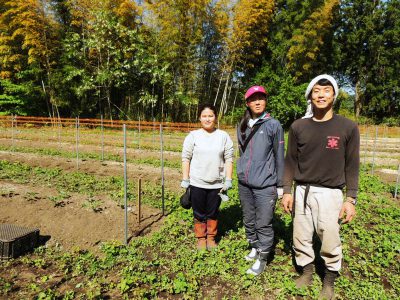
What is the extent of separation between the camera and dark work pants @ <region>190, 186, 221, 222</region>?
10.6ft

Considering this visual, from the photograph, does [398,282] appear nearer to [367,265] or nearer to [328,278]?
[367,265]

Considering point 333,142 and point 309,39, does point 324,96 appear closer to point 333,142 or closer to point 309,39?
point 333,142

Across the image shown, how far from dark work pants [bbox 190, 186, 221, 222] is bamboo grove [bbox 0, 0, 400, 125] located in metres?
13.5

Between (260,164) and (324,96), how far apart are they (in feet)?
2.73

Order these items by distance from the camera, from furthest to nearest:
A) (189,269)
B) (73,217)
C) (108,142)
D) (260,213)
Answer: (108,142) < (73,217) < (189,269) < (260,213)

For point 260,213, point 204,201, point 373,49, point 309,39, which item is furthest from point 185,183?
point 373,49

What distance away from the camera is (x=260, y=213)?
113 inches

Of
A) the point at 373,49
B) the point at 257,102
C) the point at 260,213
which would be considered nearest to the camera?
the point at 257,102

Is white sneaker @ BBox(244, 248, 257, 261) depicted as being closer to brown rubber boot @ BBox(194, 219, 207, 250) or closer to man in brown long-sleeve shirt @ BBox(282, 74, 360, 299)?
brown rubber boot @ BBox(194, 219, 207, 250)

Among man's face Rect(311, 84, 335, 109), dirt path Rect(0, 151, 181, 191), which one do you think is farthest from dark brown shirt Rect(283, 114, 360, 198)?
dirt path Rect(0, 151, 181, 191)

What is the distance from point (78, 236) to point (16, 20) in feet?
51.0

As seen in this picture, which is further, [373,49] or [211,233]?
[373,49]

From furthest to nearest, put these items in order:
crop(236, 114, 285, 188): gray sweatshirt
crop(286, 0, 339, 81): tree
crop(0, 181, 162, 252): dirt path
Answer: crop(286, 0, 339, 81): tree, crop(0, 181, 162, 252): dirt path, crop(236, 114, 285, 188): gray sweatshirt

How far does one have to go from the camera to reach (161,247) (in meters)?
3.49
